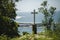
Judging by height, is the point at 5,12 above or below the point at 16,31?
above

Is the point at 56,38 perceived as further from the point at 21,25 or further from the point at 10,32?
the point at 21,25

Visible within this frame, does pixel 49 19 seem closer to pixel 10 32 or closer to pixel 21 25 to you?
pixel 21 25

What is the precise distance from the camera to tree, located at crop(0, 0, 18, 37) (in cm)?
1313

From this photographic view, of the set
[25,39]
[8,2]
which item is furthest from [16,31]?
[25,39]

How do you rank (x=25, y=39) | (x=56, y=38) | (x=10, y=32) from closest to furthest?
(x=56, y=38)
(x=25, y=39)
(x=10, y=32)

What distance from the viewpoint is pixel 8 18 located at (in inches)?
548

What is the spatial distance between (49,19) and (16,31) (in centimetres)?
838

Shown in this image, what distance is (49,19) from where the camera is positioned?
71.7ft

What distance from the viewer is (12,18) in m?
15.3

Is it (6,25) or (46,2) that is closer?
(6,25)

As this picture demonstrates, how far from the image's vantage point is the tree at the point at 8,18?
43.1 feet

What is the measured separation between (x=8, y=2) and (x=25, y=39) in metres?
8.22

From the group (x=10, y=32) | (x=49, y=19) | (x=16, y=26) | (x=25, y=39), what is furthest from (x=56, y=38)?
(x=49, y=19)

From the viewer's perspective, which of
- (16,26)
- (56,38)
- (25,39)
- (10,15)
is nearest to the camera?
(56,38)
